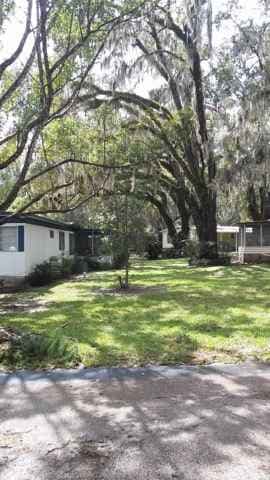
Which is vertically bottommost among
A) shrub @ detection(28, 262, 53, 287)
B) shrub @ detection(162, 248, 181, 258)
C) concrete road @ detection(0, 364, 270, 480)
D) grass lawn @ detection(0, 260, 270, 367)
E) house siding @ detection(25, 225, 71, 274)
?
concrete road @ detection(0, 364, 270, 480)

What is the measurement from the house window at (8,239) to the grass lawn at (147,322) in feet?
7.66

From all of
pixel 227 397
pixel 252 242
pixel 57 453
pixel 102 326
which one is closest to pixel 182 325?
pixel 102 326

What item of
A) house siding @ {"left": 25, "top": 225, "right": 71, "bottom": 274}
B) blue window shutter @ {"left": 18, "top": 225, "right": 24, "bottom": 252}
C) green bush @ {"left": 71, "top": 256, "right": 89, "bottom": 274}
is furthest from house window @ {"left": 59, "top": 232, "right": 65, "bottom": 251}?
blue window shutter @ {"left": 18, "top": 225, "right": 24, "bottom": 252}

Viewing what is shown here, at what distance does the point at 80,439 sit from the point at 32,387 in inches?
52.9

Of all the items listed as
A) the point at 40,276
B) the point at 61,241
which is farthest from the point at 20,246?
the point at 61,241

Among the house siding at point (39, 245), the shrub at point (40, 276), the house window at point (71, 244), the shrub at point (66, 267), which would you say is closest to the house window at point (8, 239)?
the house siding at point (39, 245)

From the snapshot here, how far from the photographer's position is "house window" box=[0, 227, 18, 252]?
14.9 m

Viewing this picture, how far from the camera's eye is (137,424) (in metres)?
3.38

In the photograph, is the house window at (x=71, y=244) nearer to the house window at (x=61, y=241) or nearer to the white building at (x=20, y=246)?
the house window at (x=61, y=241)

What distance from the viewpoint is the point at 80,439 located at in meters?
3.15

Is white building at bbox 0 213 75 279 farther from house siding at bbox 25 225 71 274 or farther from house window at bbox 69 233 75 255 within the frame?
house window at bbox 69 233 75 255

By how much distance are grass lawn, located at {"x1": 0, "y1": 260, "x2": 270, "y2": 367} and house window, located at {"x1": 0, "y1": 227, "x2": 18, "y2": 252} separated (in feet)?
7.66

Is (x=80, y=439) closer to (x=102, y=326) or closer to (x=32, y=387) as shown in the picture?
(x=32, y=387)

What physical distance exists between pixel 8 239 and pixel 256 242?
38.2 feet
